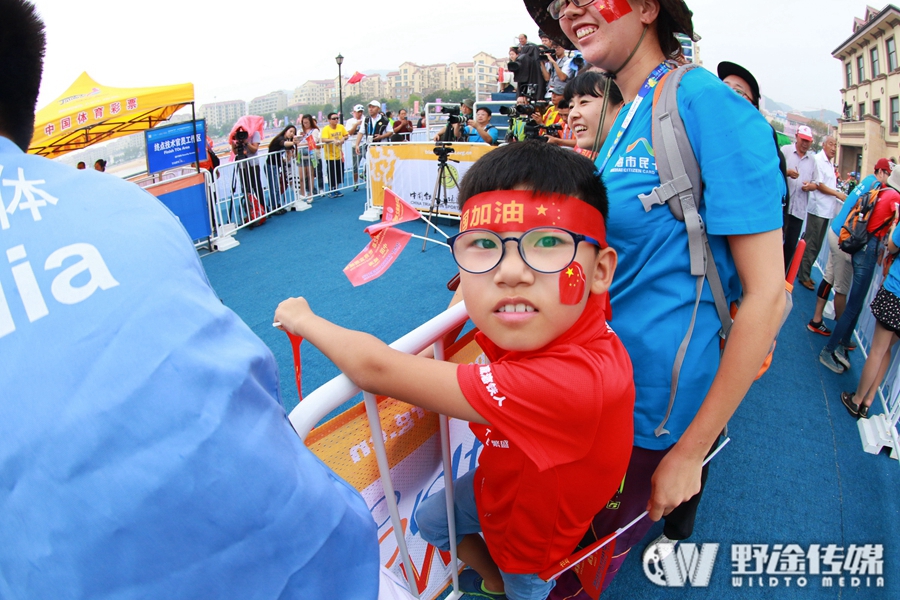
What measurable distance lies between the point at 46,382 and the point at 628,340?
1.16m

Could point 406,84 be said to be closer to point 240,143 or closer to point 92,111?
point 240,143

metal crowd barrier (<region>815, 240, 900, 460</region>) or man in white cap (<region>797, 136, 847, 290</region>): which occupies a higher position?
man in white cap (<region>797, 136, 847, 290</region>)

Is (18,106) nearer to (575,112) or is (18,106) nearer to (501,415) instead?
(501,415)

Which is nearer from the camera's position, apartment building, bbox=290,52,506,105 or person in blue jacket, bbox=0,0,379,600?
person in blue jacket, bbox=0,0,379,600

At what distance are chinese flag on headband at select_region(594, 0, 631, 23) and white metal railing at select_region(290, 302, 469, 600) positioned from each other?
866mm

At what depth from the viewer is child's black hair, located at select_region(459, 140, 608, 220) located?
1.08m

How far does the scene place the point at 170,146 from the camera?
27.9 ft

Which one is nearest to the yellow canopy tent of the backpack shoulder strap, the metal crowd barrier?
the backpack shoulder strap

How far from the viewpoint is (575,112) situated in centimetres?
318

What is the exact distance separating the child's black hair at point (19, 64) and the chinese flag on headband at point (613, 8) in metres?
1.19

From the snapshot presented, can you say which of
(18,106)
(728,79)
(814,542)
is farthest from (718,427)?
(728,79)

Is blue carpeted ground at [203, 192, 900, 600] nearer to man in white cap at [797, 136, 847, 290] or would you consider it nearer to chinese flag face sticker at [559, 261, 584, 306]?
man in white cap at [797, 136, 847, 290]

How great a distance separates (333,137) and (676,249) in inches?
489

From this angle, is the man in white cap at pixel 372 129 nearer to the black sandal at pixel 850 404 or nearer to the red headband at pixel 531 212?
the black sandal at pixel 850 404
